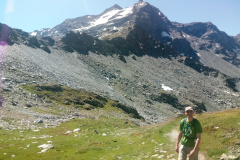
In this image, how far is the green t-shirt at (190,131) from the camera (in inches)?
512

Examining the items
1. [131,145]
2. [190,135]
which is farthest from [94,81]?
[190,135]

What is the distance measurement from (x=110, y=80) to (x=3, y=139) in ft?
392

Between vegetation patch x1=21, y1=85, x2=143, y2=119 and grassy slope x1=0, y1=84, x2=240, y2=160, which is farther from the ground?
grassy slope x1=0, y1=84, x2=240, y2=160

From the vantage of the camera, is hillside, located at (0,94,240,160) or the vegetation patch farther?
the vegetation patch

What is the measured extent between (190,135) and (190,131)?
0.28 meters

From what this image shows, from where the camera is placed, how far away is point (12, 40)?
162875 mm

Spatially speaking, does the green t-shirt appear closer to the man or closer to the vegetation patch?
the man

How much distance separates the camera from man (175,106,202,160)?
42.1 ft

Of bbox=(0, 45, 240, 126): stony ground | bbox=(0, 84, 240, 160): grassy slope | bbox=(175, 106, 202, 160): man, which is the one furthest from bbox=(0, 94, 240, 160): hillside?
bbox=(0, 45, 240, 126): stony ground

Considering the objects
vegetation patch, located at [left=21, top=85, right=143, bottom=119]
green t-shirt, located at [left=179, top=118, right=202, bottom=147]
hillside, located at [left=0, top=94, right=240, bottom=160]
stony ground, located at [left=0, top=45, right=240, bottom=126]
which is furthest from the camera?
vegetation patch, located at [left=21, top=85, right=143, bottom=119]

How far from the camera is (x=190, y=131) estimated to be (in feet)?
43.4

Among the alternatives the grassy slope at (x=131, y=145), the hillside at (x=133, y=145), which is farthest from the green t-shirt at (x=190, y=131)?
the grassy slope at (x=131, y=145)

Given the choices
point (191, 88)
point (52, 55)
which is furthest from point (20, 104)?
point (191, 88)

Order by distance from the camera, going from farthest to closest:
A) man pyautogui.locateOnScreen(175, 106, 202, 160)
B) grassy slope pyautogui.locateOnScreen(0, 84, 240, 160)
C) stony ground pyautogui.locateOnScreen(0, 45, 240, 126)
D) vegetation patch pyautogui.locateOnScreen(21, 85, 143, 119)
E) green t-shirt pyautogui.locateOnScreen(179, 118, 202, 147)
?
vegetation patch pyautogui.locateOnScreen(21, 85, 143, 119) < stony ground pyautogui.locateOnScreen(0, 45, 240, 126) < grassy slope pyautogui.locateOnScreen(0, 84, 240, 160) < green t-shirt pyautogui.locateOnScreen(179, 118, 202, 147) < man pyautogui.locateOnScreen(175, 106, 202, 160)
